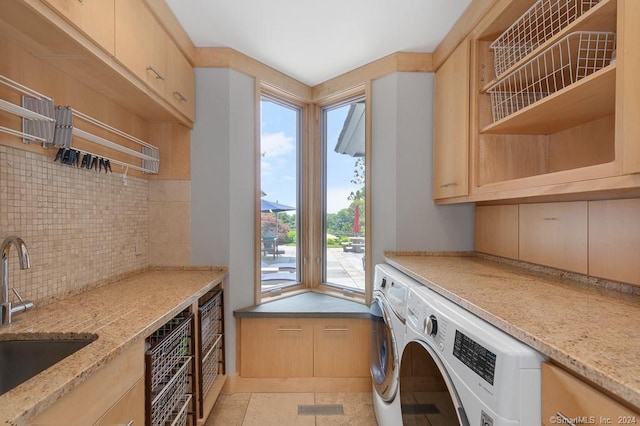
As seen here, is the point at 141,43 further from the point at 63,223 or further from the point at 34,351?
the point at 34,351

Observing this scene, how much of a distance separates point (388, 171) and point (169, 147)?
1500 mm

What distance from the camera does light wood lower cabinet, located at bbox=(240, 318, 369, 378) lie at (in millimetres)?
2150

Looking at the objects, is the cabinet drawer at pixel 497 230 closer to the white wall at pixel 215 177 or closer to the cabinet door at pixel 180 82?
the white wall at pixel 215 177

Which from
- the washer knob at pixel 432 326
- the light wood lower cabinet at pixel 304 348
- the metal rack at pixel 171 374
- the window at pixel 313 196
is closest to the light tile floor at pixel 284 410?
the light wood lower cabinet at pixel 304 348

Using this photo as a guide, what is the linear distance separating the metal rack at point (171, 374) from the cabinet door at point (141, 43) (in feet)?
3.68

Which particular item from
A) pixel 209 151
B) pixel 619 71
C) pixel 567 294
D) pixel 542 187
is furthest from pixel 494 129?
pixel 209 151

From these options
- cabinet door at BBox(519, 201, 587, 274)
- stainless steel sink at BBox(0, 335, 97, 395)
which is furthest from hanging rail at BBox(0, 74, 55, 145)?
cabinet door at BBox(519, 201, 587, 274)

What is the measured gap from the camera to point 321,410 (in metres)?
1.96

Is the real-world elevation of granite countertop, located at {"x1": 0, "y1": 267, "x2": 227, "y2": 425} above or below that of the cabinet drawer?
below

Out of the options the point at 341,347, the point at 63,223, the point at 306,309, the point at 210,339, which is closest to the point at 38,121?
the point at 63,223

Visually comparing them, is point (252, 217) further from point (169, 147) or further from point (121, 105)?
point (121, 105)

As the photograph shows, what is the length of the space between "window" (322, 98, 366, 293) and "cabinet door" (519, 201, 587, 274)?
3.52ft

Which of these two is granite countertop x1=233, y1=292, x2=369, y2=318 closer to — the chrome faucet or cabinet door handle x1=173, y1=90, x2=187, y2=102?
the chrome faucet

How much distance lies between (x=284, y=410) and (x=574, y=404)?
5.62 feet
